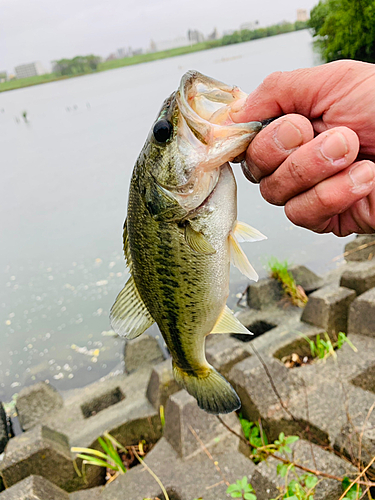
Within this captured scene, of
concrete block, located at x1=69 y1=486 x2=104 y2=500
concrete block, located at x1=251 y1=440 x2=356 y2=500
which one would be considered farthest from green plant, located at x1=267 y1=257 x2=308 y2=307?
concrete block, located at x1=69 y1=486 x2=104 y2=500

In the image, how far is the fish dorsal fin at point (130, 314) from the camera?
5.58ft

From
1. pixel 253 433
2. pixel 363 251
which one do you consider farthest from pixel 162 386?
pixel 363 251

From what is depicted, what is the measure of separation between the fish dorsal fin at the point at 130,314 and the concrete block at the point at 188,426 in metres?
1.43

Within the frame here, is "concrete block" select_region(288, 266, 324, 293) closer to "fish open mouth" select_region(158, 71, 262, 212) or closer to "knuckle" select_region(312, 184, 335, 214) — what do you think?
"knuckle" select_region(312, 184, 335, 214)

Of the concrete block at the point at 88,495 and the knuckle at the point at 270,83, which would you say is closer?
the knuckle at the point at 270,83

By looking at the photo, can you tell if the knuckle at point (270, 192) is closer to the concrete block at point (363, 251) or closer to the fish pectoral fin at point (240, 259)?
the fish pectoral fin at point (240, 259)

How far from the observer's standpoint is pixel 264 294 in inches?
222

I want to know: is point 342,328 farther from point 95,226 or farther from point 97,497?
point 95,226

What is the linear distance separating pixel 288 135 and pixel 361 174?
0.30 metres

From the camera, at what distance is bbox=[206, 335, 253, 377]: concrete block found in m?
3.50

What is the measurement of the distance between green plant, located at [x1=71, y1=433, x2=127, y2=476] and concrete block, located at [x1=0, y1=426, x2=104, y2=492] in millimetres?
100

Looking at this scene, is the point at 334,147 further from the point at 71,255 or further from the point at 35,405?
the point at 71,255

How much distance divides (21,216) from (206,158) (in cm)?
1362

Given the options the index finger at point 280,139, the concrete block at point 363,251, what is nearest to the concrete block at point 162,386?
the index finger at point 280,139
